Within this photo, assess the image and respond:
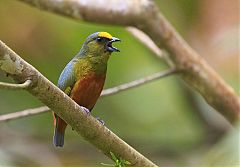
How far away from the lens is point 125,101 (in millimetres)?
5285

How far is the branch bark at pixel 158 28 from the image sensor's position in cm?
345

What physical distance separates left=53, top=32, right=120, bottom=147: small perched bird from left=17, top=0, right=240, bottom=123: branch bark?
96cm

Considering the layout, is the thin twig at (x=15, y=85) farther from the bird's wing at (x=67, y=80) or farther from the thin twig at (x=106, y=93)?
the thin twig at (x=106, y=93)

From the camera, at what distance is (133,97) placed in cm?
536

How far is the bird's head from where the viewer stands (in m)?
2.34

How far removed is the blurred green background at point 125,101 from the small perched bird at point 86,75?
6.97 feet

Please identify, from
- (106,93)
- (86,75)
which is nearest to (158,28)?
(106,93)

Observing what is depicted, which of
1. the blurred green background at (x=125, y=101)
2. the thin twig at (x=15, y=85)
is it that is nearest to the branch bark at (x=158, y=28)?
the blurred green background at (x=125, y=101)

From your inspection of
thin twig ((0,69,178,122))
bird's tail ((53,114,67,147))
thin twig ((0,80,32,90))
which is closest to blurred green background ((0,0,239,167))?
thin twig ((0,69,178,122))

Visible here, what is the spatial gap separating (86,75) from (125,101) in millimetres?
2832

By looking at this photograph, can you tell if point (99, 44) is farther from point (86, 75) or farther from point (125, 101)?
point (125, 101)

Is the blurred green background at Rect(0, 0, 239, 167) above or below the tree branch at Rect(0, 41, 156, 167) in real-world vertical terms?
above

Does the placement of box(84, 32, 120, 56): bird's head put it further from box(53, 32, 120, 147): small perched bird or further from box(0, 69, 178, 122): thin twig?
box(0, 69, 178, 122): thin twig

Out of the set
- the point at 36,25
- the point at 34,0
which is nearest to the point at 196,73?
the point at 34,0
